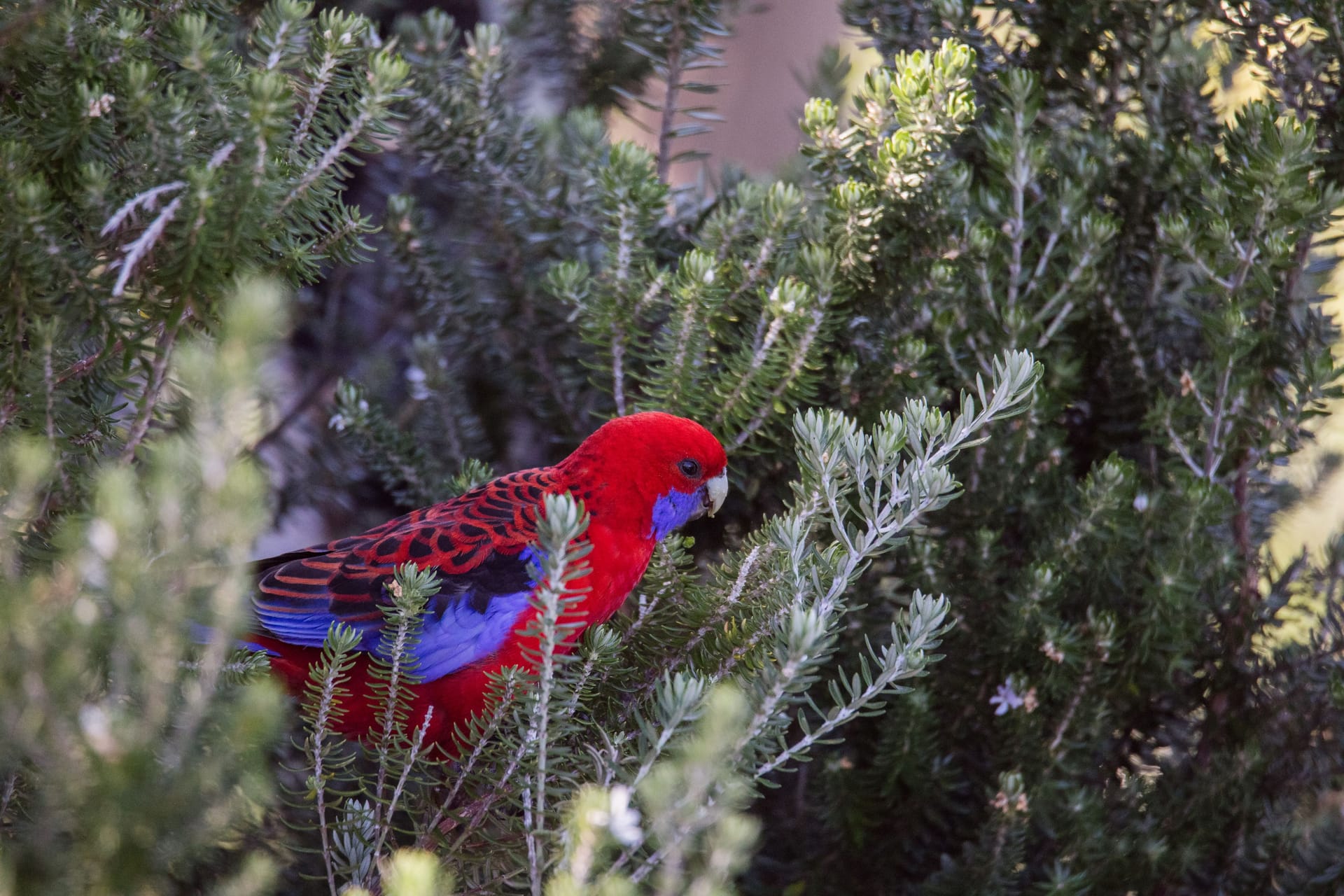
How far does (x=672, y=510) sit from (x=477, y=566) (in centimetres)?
28

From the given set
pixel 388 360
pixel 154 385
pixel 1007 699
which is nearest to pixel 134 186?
pixel 154 385

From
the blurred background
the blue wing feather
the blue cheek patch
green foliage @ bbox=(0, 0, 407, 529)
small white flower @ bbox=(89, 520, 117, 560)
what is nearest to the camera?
small white flower @ bbox=(89, 520, 117, 560)

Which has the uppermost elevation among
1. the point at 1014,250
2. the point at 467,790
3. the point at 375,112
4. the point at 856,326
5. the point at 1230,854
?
the point at 375,112

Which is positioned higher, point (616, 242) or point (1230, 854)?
point (616, 242)

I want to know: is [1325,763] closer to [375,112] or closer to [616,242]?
[616,242]

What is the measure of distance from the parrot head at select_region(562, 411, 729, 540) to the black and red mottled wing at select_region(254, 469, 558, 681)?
0.10 meters

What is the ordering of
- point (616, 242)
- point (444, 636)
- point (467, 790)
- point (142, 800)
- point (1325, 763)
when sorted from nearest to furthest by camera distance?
1. point (142, 800)
2. point (467, 790)
3. point (444, 636)
4. point (1325, 763)
5. point (616, 242)

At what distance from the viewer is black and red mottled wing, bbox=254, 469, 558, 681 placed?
1207mm

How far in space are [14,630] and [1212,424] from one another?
4.41 ft

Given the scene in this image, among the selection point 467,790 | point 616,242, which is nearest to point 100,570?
point 467,790

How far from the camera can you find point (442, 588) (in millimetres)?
1221

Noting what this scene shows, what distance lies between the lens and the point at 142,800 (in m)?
0.61

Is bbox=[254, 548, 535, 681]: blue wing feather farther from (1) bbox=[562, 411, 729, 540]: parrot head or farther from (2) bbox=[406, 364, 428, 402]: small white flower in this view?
(2) bbox=[406, 364, 428, 402]: small white flower

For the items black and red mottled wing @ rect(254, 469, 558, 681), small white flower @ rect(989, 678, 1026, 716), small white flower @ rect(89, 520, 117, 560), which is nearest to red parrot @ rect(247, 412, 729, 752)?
black and red mottled wing @ rect(254, 469, 558, 681)
